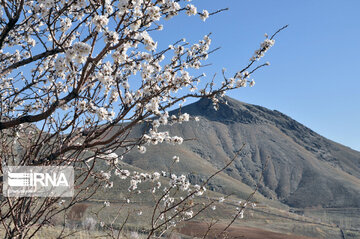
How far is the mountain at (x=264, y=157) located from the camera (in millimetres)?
94250

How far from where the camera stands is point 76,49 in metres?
2.75

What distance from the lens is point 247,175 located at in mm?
118438

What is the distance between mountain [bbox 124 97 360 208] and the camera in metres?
94.2

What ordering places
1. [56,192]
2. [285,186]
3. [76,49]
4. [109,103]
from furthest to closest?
[285,186] < [109,103] < [56,192] < [76,49]

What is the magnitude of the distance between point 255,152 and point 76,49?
447ft

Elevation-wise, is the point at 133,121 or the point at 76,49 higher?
the point at 76,49

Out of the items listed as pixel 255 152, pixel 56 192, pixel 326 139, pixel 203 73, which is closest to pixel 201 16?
pixel 203 73

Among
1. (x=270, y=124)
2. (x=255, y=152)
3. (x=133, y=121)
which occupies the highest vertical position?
(x=270, y=124)

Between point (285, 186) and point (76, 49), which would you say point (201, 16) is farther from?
point (285, 186)

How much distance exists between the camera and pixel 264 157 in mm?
130750

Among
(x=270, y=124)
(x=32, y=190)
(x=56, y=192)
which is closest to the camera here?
(x=32, y=190)

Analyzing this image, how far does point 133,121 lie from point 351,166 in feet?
520

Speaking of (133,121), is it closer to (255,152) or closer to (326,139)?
(255,152)

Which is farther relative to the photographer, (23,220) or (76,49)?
(23,220)
